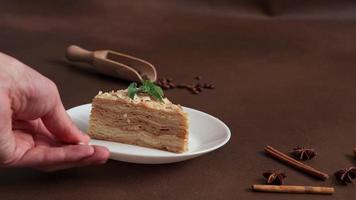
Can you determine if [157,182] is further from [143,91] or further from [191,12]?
[191,12]

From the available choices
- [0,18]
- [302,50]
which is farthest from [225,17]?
[0,18]

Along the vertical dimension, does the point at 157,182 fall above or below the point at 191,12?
below

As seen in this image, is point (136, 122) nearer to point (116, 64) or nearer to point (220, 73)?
point (116, 64)

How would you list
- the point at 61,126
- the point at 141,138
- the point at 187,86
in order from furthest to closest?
the point at 187,86
the point at 141,138
the point at 61,126

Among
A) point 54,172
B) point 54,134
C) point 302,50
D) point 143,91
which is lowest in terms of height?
point 54,172

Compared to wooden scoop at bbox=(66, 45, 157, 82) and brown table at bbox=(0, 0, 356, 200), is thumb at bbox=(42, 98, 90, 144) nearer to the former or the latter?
brown table at bbox=(0, 0, 356, 200)

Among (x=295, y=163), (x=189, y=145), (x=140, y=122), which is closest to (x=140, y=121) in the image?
(x=140, y=122)

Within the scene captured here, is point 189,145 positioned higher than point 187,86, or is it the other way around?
point 187,86
